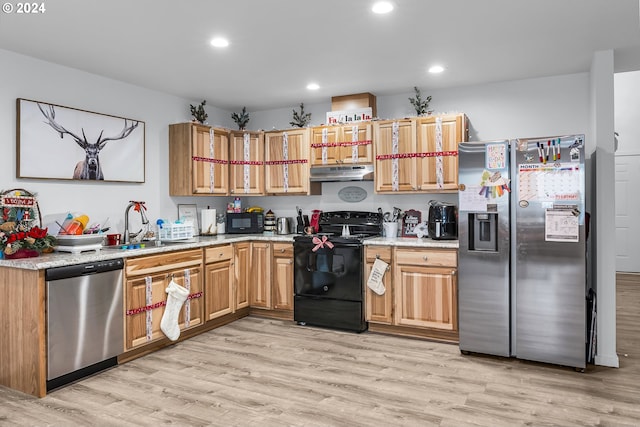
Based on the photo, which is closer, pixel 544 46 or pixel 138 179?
pixel 544 46

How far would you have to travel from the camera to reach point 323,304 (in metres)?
4.68

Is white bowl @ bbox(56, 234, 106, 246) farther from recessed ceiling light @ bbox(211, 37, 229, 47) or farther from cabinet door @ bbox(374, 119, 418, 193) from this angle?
cabinet door @ bbox(374, 119, 418, 193)

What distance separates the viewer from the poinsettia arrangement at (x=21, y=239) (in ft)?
10.6

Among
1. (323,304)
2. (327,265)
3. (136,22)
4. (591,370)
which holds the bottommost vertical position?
(591,370)

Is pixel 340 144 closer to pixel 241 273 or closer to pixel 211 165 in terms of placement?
pixel 211 165

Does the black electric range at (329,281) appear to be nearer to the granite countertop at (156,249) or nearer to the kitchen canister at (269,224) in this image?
the granite countertop at (156,249)

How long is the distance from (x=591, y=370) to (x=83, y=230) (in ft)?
14.2

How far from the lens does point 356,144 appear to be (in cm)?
493

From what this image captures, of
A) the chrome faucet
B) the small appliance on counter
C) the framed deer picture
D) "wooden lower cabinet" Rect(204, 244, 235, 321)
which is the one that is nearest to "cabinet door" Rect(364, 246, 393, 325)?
the small appliance on counter

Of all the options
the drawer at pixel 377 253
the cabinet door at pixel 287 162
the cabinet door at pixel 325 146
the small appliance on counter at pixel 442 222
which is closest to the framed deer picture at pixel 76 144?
the cabinet door at pixel 287 162

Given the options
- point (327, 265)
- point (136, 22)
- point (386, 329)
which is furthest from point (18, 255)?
point (386, 329)

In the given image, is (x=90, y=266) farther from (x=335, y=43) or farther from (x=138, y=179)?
(x=335, y=43)

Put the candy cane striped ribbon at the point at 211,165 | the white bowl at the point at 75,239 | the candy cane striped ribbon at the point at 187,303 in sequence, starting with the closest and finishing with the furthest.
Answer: the white bowl at the point at 75,239
the candy cane striped ribbon at the point at 187,303
the candy cane striped ribbon at the point at 211,165

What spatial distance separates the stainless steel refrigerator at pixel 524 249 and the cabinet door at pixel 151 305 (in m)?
2.49
